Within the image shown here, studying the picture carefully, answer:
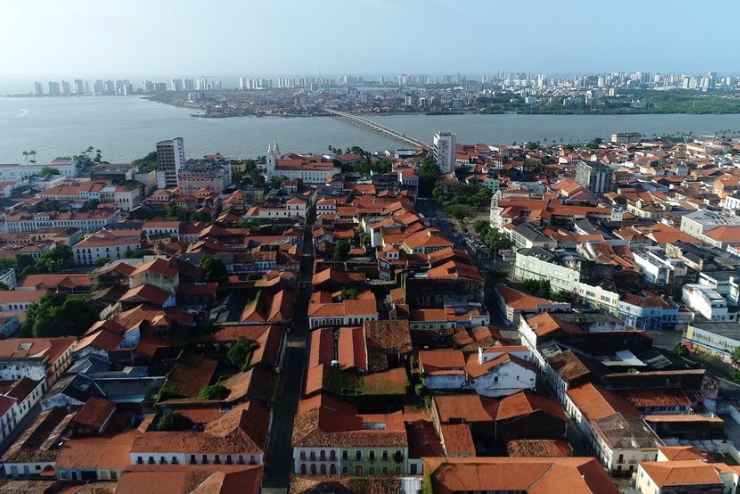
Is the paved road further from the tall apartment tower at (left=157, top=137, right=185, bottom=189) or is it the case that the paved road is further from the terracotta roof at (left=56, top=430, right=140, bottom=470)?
the tall apartment tower at (left=157, top=137, right=185, bottom=189)

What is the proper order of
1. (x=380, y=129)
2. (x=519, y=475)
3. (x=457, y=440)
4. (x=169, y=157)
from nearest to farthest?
1. (x=519, y=475)
2. (x=457, y=440)
3. (x=169, y=157)
4. (x=380, y=129)

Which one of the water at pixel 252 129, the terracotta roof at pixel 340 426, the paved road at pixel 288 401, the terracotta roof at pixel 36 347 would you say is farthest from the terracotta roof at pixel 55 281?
the water at pixel 252 129

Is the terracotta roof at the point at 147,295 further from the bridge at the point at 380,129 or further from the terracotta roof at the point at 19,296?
the bridge at the point at 380,129

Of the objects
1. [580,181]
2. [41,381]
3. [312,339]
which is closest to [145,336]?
[41,381]

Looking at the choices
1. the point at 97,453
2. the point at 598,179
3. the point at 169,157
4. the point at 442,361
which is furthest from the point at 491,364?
the point at 169,157

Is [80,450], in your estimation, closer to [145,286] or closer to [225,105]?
[145,286]

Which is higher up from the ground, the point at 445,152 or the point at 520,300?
the point at 445,152

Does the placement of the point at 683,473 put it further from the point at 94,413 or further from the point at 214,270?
the point at 214,270

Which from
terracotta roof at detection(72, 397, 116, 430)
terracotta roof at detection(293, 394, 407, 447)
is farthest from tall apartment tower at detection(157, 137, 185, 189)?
terracotta roof at detection(293, 394, 407, 447)
